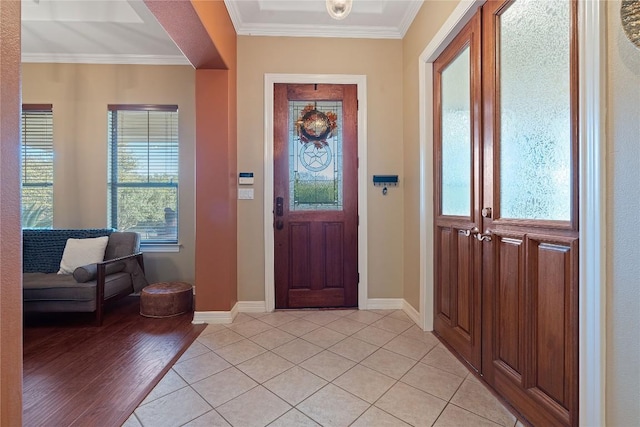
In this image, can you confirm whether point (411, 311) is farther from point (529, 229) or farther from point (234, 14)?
point (234, 14)

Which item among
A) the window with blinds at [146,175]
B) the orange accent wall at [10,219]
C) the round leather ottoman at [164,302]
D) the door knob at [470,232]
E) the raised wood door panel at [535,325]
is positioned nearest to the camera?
the orange accent wall at [10,219]

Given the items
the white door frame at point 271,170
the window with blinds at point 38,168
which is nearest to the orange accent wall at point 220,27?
the white door frame at point 271,170

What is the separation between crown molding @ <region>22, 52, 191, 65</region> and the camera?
11.1 feet

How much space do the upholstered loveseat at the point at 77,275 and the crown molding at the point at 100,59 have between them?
203 cm

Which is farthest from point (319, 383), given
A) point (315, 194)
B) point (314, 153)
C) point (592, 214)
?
point (314, 153)

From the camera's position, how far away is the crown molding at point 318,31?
2885 millimetres

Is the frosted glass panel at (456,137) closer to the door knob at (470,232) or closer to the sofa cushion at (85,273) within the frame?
the door knob at (470,232)

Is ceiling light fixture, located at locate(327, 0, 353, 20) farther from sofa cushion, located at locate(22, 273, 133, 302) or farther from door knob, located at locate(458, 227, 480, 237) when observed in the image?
sofa cushion, located at locate(22, 273, 133, 302)

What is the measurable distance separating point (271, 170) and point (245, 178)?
0.27m

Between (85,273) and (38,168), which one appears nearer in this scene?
(85,273)

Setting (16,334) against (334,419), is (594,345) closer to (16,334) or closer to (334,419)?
(334,419)

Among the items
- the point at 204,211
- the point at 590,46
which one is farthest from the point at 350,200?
the point at 590,46

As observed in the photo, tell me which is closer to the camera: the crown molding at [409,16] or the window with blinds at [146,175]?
the crown molding at [409,16]

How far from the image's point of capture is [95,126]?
345 cm
